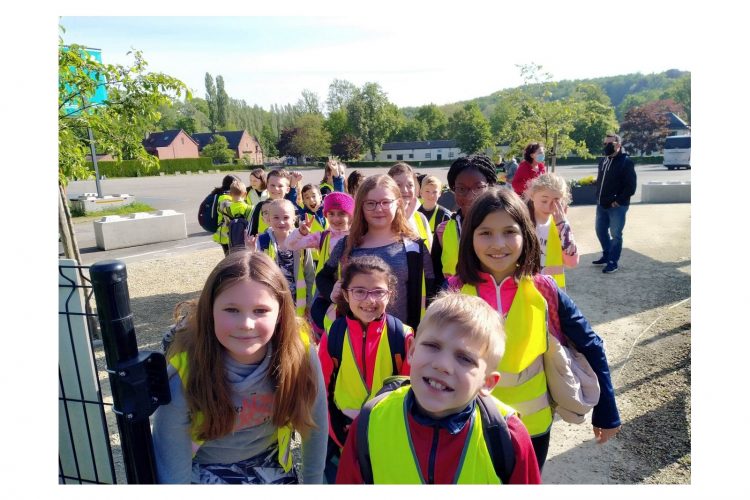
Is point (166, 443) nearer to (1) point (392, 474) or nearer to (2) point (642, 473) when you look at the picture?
(1) point (392, 474)

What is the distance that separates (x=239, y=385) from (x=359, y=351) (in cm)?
65

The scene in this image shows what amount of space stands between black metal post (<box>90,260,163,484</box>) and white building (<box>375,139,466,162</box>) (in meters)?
75.6

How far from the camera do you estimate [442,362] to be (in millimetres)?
1428

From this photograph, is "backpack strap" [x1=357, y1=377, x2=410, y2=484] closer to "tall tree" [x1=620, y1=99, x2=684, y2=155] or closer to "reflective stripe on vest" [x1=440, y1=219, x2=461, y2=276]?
"reflective stripe on vest" [x1=440, y1=219, x2=461, y2=276]

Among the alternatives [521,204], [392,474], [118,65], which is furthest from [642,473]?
[118,65]

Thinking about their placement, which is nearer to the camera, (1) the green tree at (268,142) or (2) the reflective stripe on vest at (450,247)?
(2) the reflective stripe on vest at (450,247)

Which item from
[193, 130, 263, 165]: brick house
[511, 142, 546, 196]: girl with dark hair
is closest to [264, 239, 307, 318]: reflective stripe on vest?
[511, 142, 546, 196]: girl with dark hair

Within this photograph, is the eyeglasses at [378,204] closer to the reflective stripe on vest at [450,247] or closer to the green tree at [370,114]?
the reflective stripe on vest at [450,247]

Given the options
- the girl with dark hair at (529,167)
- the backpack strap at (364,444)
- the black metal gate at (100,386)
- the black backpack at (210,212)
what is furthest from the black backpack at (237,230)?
the backpack strap at (364,444)

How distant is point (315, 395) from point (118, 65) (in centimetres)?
459

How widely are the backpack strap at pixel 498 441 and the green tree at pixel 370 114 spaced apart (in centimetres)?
7123

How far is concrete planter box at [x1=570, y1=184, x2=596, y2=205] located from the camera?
15008 millimetres

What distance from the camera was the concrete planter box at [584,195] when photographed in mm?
15008

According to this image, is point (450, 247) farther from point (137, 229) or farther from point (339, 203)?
point (137, 229)
